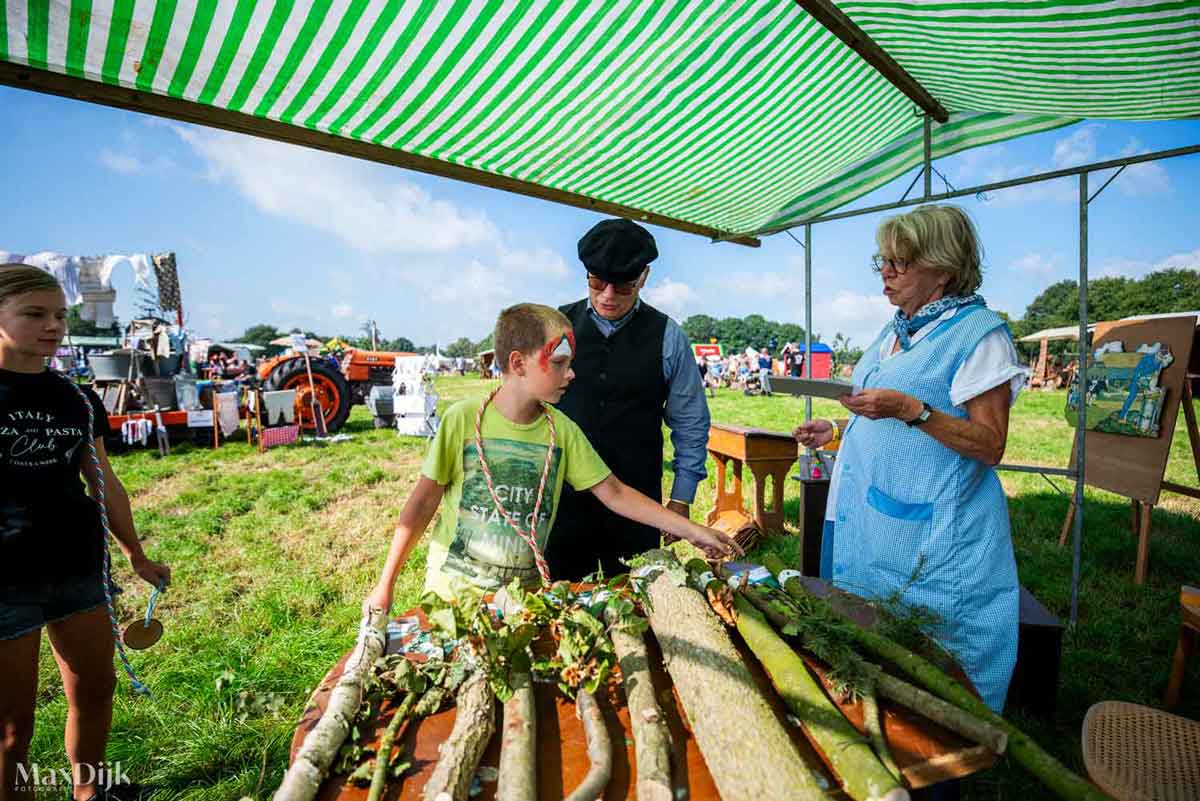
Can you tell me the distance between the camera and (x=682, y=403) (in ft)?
8.45

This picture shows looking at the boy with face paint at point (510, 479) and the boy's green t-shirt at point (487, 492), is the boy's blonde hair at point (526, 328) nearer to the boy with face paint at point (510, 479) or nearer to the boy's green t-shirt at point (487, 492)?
the boy with face paint at point (510, 479)

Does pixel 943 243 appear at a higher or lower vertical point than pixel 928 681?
higher

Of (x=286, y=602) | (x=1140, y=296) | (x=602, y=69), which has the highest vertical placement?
(x=1140, y=296)

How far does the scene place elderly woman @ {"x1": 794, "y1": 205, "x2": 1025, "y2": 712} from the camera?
162cm

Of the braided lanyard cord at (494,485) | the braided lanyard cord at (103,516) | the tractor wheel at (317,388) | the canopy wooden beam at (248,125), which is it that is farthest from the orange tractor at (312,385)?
the braided lanyard cord at (494,485)

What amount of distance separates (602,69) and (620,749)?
3.02 metres

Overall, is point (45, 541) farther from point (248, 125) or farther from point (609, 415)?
point (609, 415)

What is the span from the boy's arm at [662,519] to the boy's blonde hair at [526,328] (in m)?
0.58

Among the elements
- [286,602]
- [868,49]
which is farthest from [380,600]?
[868,49]

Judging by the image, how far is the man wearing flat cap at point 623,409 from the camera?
2451 mm

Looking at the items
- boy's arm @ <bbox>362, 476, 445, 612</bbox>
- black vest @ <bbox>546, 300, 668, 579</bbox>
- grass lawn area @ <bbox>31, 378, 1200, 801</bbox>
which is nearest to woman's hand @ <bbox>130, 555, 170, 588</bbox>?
grass lawn area @ <bbox>31, 378, 1200, 801</bbox>

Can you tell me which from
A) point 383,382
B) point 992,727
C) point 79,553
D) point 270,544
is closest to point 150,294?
point 383,382

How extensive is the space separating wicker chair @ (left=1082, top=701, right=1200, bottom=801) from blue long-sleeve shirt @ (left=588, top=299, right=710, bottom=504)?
4.98 ft

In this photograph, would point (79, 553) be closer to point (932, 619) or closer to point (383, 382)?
point (932, 619)
